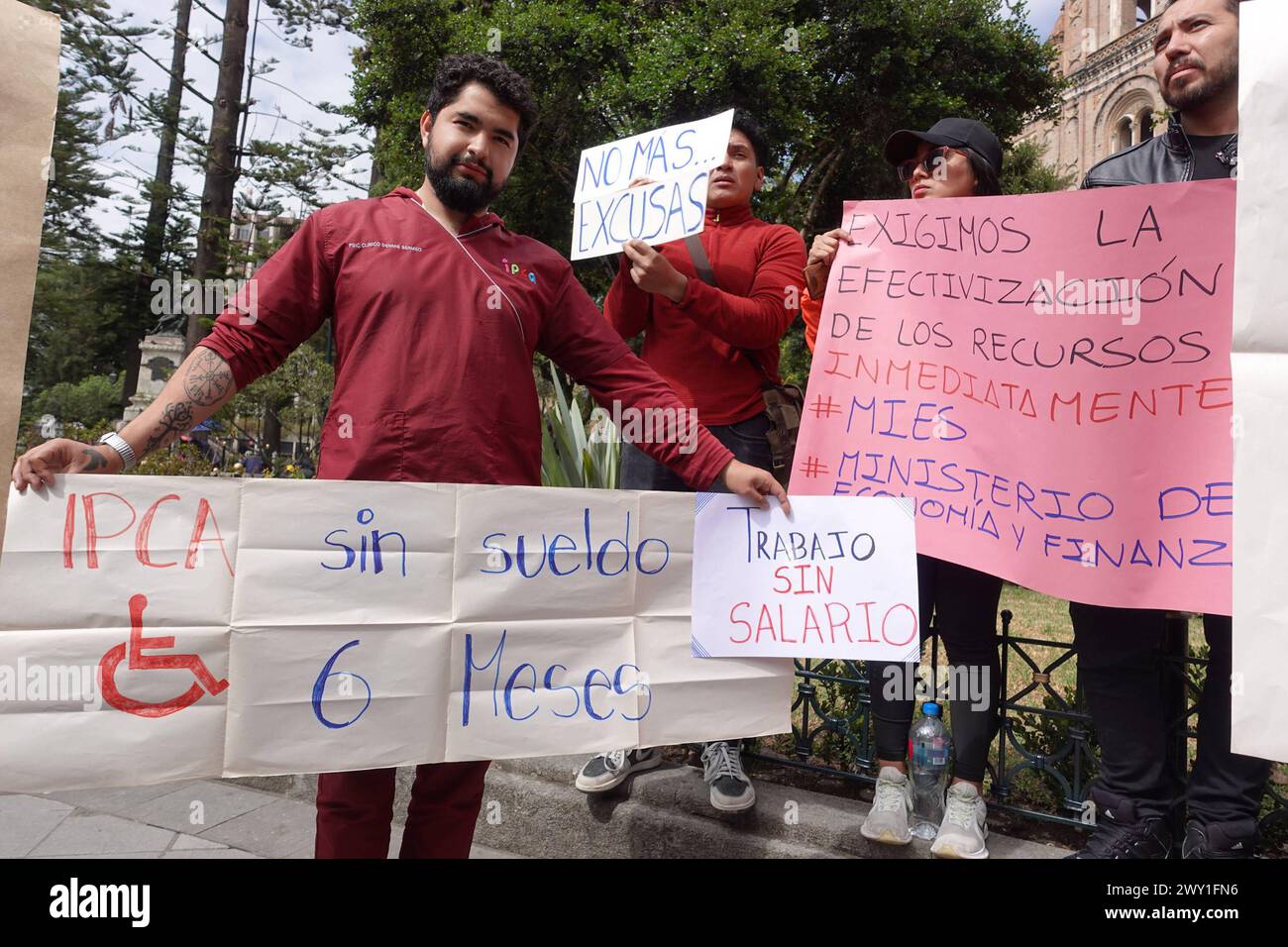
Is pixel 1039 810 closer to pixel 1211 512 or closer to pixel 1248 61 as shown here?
pixel 1211 512

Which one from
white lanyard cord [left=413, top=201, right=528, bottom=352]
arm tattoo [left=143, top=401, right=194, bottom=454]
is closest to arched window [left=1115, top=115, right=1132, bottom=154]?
white lanyard cord [left=413, top=201, right=528, bottom=352]

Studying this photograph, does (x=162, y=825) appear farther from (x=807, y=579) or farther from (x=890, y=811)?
(x=807, y=579)

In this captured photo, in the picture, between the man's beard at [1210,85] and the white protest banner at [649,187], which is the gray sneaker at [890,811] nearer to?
the white protest banner at [649,187]

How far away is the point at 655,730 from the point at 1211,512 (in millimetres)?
1402

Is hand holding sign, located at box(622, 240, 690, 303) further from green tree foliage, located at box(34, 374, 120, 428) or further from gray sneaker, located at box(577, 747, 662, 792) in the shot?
green tree foliage, located at box(34, 374, 120, 428)

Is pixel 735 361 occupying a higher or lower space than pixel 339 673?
higher

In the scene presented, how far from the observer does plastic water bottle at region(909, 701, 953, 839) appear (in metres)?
2.64

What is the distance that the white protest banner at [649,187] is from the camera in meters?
2.34

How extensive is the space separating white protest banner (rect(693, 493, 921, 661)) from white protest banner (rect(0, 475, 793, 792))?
0.07 m

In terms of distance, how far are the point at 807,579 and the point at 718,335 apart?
0.88 meters

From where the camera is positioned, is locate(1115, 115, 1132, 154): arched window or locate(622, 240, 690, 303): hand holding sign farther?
locate(1115, 115, 1132, 154): arched window

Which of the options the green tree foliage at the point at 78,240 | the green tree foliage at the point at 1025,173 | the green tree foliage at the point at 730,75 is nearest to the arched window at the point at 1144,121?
the green tree foliage at the point at 1025,173

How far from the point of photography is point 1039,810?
2.80m
